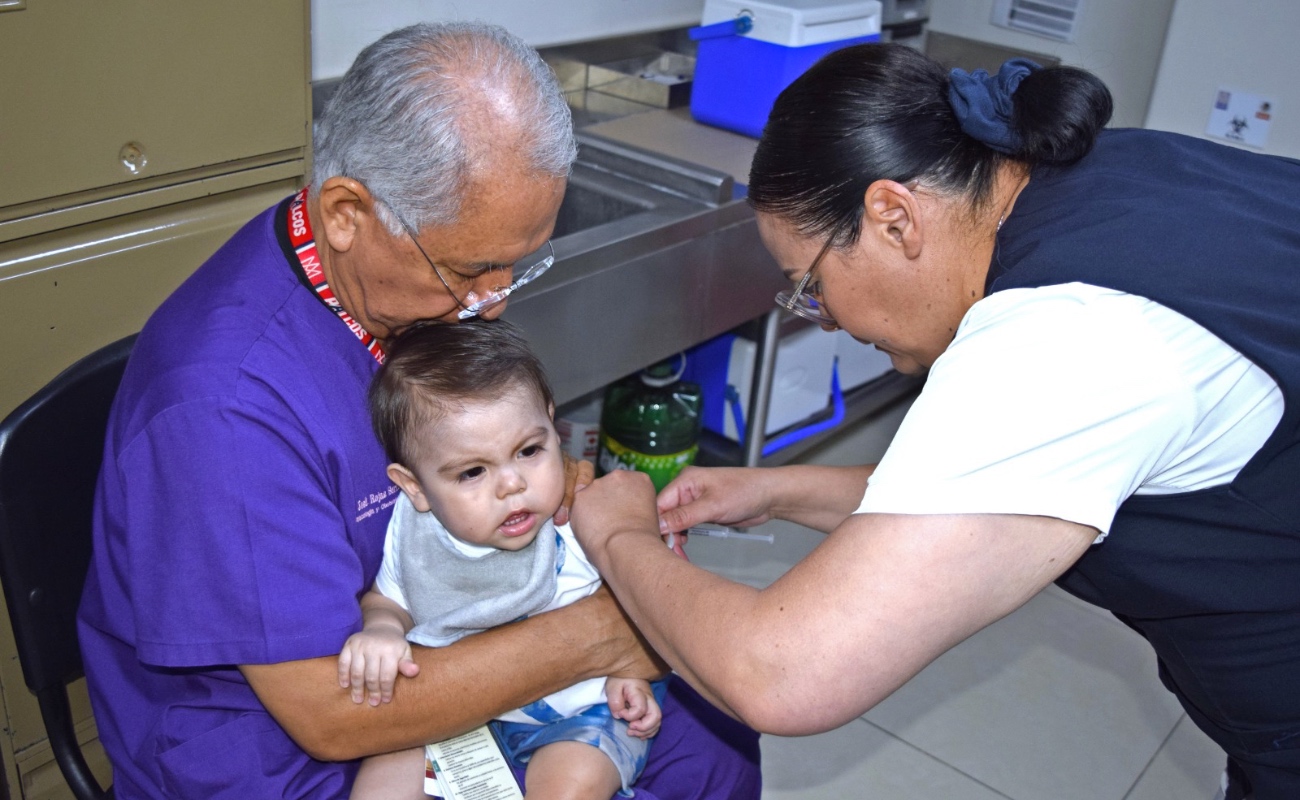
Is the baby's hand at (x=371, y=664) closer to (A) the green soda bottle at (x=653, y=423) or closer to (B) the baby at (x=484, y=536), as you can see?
(B) the baby at (x=484, y=536)

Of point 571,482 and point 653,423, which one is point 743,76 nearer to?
point 653,423

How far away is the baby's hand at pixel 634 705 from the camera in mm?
1382

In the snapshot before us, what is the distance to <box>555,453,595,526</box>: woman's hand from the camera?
4.75 feet

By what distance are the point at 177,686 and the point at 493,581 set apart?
1.22 feet

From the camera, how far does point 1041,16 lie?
3561 millimetres

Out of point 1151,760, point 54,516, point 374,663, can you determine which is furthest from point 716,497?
point 1151,760

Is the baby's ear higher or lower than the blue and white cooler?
lower

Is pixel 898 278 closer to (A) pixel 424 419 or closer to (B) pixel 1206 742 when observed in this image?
(A) pixel 424 419

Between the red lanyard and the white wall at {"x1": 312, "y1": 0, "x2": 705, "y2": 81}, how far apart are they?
1.24m

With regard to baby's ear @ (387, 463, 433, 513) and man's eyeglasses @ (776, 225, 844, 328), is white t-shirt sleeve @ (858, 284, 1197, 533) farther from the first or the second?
baby's ear @ (387, 463, 433, 513)

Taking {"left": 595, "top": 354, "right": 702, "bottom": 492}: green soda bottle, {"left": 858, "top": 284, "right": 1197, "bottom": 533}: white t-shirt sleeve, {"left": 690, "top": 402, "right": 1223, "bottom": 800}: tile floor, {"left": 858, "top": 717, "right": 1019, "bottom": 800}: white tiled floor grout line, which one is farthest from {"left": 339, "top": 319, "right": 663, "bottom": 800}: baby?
{"left": 595, "top": 354, "right": 702, "bottom": 492}: green soda bottle

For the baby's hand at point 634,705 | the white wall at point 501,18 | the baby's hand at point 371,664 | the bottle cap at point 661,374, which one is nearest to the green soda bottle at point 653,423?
the bottle cap at point 661,374

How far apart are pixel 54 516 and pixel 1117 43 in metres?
3.19

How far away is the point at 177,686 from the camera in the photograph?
1237 millimetres
